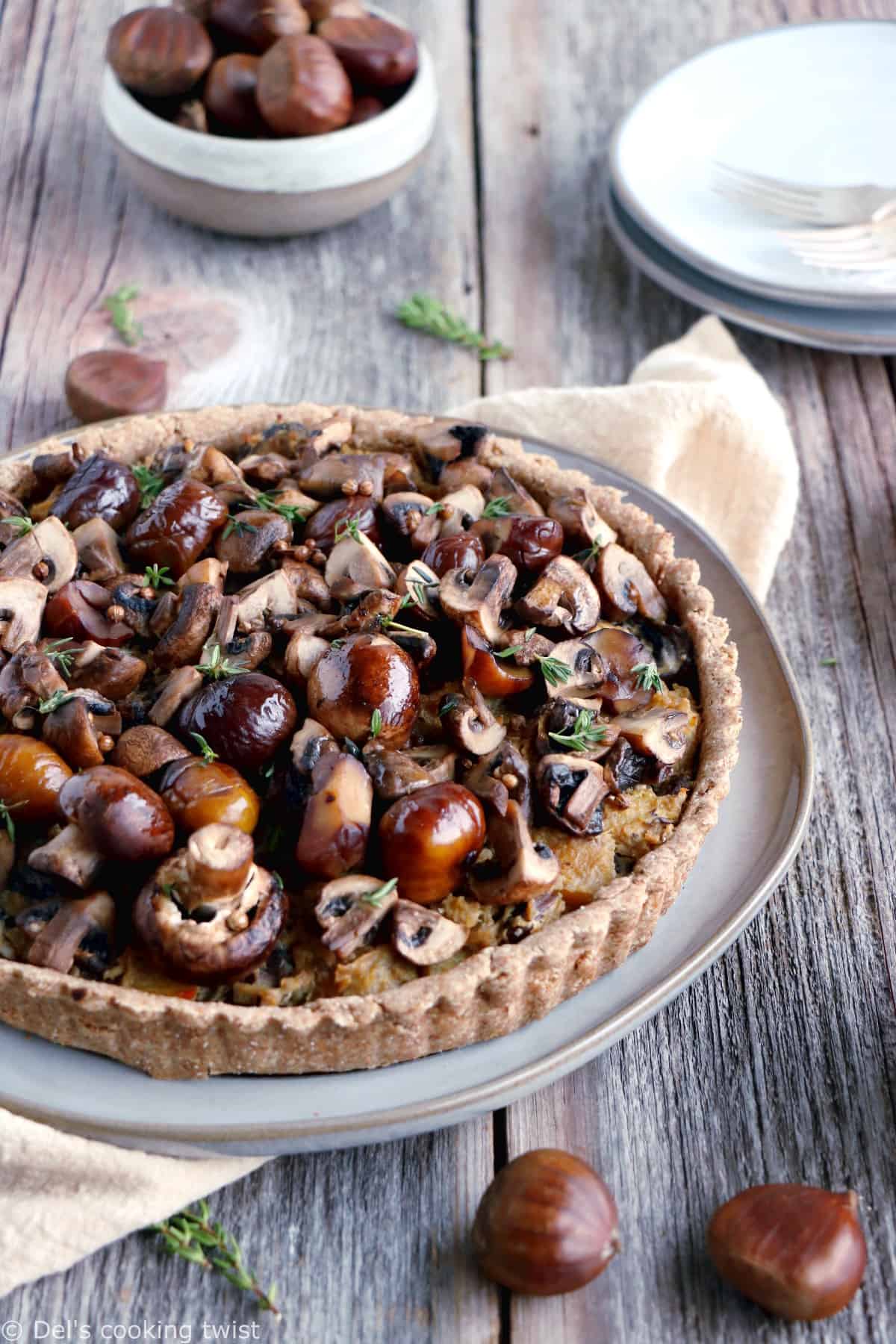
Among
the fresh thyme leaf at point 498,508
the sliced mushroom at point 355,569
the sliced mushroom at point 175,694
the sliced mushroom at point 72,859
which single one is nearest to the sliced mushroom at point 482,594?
the sliced mushroom at point 355,569

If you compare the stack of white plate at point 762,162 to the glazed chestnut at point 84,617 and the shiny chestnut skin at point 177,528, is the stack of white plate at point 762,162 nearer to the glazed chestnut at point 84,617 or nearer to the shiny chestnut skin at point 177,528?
the shiny chestnut skin at point 177,528

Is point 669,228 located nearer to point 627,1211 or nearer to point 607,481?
point 607,481

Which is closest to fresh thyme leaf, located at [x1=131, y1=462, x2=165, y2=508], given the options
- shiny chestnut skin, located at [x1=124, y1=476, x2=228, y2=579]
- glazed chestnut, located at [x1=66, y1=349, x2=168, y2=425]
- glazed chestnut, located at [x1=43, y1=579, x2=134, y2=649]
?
shiny chestnut skin, located at [x1=124, y1=476, x2=228, y2=579]

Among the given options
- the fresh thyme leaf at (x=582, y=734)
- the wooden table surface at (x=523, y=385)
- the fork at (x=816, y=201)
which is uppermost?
the fresh thyme leaf at (x=582, y=734)

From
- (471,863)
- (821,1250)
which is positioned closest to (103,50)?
(471,863)

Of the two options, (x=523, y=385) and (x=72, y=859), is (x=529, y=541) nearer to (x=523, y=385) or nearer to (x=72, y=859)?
(x=72, y=859)

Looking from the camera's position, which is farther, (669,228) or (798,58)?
(798,58)

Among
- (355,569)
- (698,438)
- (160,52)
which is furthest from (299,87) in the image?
(355,569)
